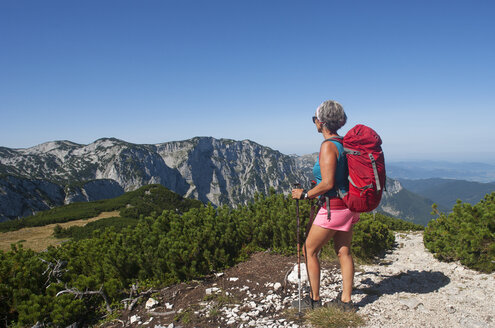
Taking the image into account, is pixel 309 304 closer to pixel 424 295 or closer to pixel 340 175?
pixel 340 175

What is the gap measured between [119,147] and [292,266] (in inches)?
6995

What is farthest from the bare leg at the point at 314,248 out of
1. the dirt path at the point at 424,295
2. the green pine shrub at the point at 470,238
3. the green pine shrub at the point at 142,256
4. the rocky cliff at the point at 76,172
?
the rocky cliff at the point at 76,172

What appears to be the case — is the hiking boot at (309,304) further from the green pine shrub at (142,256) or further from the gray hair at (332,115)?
the gray hair at (332,115)

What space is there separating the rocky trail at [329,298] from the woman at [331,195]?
0.78m

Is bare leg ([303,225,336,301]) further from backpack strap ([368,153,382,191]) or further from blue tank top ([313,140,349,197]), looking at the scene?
backpack strap ([368,153,382,191])

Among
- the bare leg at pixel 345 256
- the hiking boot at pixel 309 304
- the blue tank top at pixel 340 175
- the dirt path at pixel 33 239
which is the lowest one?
the dirt path at pixel 33 239

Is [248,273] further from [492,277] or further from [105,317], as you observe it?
[492,277]

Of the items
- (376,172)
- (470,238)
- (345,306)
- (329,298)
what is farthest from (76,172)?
(376,172)

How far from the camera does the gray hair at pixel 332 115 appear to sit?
366 cm

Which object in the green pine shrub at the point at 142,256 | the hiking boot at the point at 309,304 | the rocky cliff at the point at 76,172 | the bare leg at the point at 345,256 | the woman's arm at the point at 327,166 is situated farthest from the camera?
the rocky cliff at the point at 76,172

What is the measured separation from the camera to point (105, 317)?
5.00m

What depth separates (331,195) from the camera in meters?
3.67

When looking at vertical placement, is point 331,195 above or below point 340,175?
below

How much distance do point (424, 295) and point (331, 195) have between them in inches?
117
